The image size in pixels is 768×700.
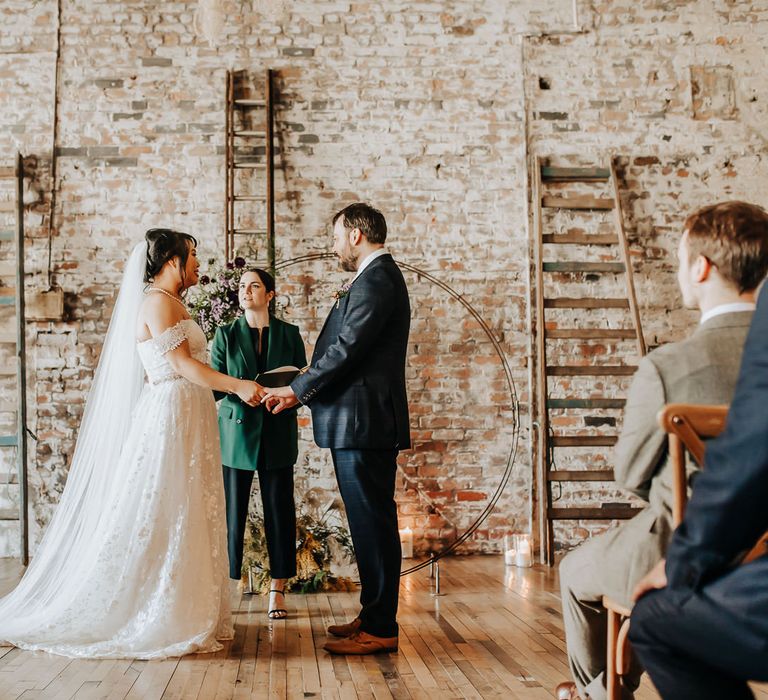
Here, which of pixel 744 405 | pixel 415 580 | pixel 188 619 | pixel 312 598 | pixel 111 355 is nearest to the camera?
pixel 744 405

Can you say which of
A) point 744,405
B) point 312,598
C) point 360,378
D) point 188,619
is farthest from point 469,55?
point 744,405

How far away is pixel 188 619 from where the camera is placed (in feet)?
10.5

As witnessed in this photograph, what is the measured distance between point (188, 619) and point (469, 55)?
14.4 ft

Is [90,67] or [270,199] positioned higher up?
[90,67]

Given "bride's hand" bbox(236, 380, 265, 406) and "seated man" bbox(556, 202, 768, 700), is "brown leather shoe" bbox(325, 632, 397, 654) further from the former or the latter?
"seated man" bbox(556, 202, 768, 700)

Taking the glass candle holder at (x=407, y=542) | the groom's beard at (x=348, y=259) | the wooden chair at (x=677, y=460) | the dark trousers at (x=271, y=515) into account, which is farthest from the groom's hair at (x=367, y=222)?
the glass candle holder at (x=407, y=542)

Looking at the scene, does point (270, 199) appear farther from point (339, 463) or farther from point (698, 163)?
point (698, 163)

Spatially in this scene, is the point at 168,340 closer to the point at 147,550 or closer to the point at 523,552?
the point at 147,550

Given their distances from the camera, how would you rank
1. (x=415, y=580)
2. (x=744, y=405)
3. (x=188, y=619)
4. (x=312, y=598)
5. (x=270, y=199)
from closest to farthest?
(x=744, y=405), (x=188, y=619), (x=312, y=598), (x=415, y=580), (x=270, y=199)

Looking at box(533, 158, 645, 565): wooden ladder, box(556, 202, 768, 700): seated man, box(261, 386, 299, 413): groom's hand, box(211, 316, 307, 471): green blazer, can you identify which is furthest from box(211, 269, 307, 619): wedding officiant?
box(556, 202, 768, 700): seated man

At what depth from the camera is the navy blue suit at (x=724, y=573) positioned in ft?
3.69

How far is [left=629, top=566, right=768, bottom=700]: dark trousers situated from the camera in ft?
3.93

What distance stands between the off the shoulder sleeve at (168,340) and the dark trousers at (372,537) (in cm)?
88

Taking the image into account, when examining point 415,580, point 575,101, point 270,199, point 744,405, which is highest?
point 575,101
